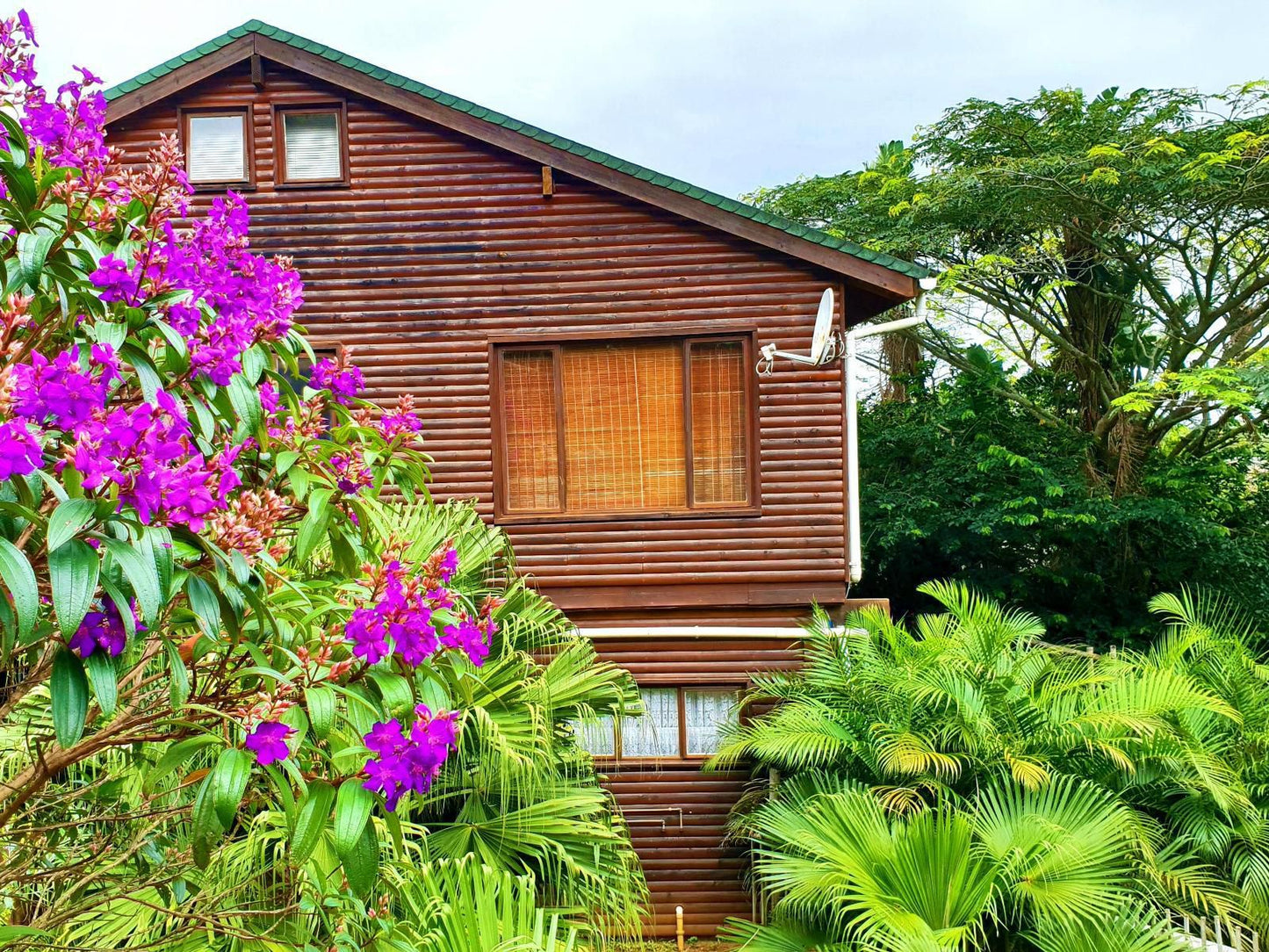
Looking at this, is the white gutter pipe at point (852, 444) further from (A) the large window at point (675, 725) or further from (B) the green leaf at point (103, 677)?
(B) the green leaf at point (103, 677)

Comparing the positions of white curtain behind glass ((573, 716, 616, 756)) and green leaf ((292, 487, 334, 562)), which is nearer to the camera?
green leaf ((292, 487, 334, 562))

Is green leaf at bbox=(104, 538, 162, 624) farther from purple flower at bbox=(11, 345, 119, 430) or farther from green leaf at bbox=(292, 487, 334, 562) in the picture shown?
Answer: green leaf at bbox=(292, 487, 334, 562)

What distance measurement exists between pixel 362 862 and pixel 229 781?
326 mm

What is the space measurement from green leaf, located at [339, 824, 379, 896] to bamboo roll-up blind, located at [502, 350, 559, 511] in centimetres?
677

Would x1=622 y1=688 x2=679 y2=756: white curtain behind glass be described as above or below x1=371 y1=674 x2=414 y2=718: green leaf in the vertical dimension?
below

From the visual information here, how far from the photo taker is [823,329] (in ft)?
27.4

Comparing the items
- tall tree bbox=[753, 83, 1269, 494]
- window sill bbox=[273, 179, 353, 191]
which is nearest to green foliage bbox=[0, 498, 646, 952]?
window sill bbox=[273, 179, 353, 191]

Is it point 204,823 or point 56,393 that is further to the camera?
point 204,823

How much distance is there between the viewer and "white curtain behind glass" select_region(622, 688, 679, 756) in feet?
29.5

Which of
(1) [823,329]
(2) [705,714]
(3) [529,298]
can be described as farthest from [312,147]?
(2) [705,714]

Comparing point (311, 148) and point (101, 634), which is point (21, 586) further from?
point (311, 148)

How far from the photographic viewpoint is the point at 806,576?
8672mm

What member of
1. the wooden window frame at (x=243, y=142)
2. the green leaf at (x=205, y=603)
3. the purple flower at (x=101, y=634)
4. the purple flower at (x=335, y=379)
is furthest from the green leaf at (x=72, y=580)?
the wooden window frame at (x=243, y=142)

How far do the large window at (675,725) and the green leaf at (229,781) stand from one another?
702 centimetres
